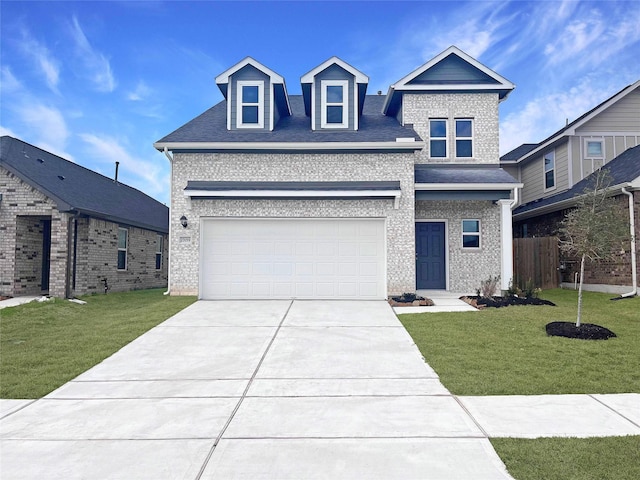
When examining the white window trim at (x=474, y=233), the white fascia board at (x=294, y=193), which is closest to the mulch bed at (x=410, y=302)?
the white fascia board at (x=294, y=193)

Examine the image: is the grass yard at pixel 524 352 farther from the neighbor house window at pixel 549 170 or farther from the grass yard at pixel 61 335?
the neighbor house window at pixel 549 170

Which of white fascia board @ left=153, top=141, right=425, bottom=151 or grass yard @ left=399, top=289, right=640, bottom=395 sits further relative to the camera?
white fascia board @ left=153, top=141, right=425, bottom=151

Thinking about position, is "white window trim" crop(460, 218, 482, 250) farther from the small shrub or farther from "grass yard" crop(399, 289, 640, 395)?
"grass yard" crop(399, 289, 640, 395)

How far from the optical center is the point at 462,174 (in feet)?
46.3

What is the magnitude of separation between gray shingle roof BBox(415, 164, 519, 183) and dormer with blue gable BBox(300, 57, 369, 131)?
9.27ft

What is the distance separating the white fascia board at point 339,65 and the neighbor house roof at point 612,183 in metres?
7.66

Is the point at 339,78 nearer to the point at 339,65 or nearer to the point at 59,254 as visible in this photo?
the point at 339,65

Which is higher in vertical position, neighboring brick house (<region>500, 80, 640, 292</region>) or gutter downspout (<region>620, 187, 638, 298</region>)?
neighboring brick house (<region>500, 80, 640, 292</region>)

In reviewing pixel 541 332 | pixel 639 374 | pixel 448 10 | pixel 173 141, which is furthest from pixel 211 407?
pixel 448 10

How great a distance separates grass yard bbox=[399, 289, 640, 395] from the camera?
5695mm

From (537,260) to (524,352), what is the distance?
9.70 m

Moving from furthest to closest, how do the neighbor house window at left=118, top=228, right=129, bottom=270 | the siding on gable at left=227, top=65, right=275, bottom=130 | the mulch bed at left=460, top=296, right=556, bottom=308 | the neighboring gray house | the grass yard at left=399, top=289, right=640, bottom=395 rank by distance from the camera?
the neighbor house window at left=118, top=228, right=129, bottom=270 < the siding on gable at left=227, top=65, right=275, bottom=130 < the neighboring gray house < the mulch bed at left=460, top=296, right=556, bottom=308 < the grass yard at left=399, top=289, right=640, bottom=395

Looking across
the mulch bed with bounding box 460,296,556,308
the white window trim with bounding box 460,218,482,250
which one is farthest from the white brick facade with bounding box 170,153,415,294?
the white window trim with bounding box 460,218,482,250

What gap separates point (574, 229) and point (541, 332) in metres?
2.38
